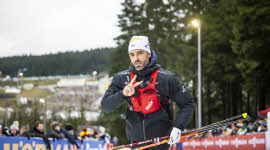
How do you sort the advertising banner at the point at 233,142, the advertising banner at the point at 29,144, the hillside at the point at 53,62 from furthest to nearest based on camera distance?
the hillside at the point at 53,62
the advertising banner at the point at 233,142
the advertising banner at the point at 29,144

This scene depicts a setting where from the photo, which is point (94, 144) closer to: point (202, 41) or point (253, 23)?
point (253, 23)

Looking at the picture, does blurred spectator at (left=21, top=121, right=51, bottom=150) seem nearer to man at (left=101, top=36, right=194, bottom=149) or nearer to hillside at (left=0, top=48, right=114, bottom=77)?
man at (left=101, top=36, right=194, bottom=149)

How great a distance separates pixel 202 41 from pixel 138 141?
2879 cm

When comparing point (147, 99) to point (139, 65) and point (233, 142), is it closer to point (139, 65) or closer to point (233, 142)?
point (139, 65)

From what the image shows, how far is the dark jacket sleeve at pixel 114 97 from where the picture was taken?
4.60 m

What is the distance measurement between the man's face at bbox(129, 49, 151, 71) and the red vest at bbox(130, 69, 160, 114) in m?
0.21

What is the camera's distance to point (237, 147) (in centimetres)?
1542

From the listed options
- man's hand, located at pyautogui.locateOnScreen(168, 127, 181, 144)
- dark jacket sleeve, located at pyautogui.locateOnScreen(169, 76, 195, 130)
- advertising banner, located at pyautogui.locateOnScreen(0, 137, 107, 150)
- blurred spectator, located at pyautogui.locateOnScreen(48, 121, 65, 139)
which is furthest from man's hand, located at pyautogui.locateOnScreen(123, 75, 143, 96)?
blurred spectator, located at pyautogui.locateOnScreen(48, 121, 65, 139)

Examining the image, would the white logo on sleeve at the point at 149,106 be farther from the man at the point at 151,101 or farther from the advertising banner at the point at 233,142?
the advertising banner at the point at 233,142

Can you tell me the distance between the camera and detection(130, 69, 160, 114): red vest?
15.2 feet

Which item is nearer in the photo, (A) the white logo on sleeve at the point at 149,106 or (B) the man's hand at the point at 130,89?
(B) the man's hand at the point at 130,89

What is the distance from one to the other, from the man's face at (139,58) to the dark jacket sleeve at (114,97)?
1.08 ft

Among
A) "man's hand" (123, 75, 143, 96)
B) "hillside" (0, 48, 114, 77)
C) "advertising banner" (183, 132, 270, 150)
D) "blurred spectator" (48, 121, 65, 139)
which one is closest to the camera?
"man's hand" (123, 75, 143, 96)

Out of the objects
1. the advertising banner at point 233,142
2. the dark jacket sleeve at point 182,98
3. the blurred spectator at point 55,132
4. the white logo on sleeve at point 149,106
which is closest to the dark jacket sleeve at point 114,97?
the white logo on sleeve at point 149,106
